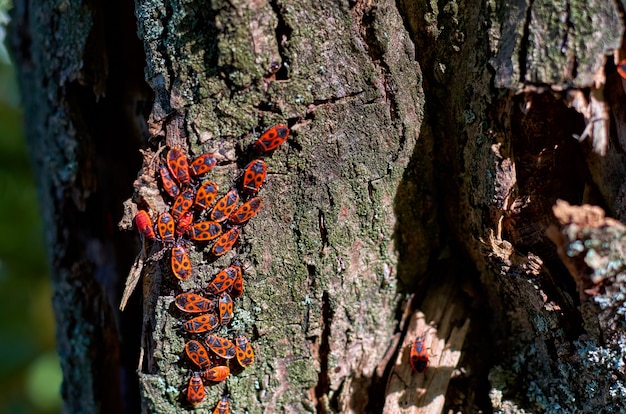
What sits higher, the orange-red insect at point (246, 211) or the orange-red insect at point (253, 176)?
the orange-red insect at point (253, 176)

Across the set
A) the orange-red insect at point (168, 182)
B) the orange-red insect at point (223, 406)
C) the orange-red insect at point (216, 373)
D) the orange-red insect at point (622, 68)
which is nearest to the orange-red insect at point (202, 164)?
the orange-red insect at point (168, 182)

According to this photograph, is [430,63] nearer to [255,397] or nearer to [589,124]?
[589,124]

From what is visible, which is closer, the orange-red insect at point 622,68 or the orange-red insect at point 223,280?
the orange-red insect at point 622,68

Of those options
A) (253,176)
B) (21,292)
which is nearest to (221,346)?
(253,176)

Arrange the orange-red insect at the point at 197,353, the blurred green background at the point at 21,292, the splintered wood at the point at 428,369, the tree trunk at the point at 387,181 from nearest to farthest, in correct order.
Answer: the tree trunk at the point at 387,181
the orange-red insect at the point at 197,353
the splintered wood at the point at 428,369
the blurred green background at the point at 21,292

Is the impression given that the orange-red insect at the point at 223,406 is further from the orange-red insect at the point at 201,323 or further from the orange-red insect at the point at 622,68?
the orange-red insect at the point at 622,68

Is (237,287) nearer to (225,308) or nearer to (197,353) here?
(225,308)
